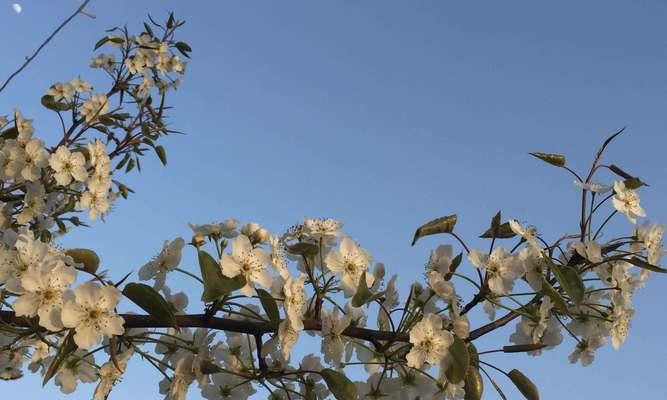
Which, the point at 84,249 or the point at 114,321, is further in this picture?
the point at 84,249

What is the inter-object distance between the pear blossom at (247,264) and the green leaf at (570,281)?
0.75 meters

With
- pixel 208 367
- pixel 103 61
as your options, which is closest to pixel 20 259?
pixel 208 367

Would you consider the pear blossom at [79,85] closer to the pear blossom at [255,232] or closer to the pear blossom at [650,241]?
the pear blossom at [255,232]

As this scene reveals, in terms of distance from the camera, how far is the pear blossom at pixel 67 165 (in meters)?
3.30

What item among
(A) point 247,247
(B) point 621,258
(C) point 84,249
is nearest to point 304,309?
(A) point 247,247

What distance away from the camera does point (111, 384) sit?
6.82ft

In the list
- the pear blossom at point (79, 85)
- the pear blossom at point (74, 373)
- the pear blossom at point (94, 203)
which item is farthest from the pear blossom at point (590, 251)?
the pear blossom at point (79, 85)

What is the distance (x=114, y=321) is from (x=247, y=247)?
0.41m

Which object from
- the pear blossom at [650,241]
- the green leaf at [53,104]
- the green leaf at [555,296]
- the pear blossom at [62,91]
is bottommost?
the green leaf at [555,296]

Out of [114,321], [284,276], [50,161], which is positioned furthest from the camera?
[50,161]

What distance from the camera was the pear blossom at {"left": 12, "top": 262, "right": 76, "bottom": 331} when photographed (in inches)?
68.4

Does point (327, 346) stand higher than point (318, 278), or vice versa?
point (318, 278)

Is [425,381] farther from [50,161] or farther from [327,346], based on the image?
[50,161]

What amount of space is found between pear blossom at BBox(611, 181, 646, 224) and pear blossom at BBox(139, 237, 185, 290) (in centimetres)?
135
